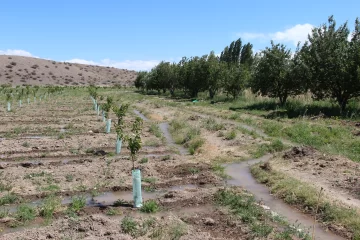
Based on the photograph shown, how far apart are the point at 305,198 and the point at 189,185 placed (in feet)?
10.5

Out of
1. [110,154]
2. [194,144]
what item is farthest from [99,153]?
[194,144]

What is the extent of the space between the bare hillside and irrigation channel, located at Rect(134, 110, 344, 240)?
85732 mm

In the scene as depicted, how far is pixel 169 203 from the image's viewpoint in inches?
341

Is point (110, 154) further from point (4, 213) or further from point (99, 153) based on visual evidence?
point (4, 213)

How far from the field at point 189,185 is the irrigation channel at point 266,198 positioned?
0.03 m

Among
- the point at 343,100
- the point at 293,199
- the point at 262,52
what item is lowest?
the point at 293,199

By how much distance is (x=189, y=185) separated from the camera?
412 inches

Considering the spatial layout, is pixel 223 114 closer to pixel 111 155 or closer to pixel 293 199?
pixel 111 155

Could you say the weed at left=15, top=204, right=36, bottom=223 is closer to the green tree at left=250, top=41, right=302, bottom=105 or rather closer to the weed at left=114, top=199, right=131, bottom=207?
the weed at left=114, top=199, right=131, bottom=207

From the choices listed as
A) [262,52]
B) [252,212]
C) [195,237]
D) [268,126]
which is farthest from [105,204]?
[262,52]

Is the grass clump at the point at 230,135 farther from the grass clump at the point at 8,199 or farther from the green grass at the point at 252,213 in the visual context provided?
the grass clump at the point at 8,199

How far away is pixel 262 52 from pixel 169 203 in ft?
75.9

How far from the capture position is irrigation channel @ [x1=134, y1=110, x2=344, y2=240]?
294 inches

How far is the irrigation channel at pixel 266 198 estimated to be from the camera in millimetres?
7473
